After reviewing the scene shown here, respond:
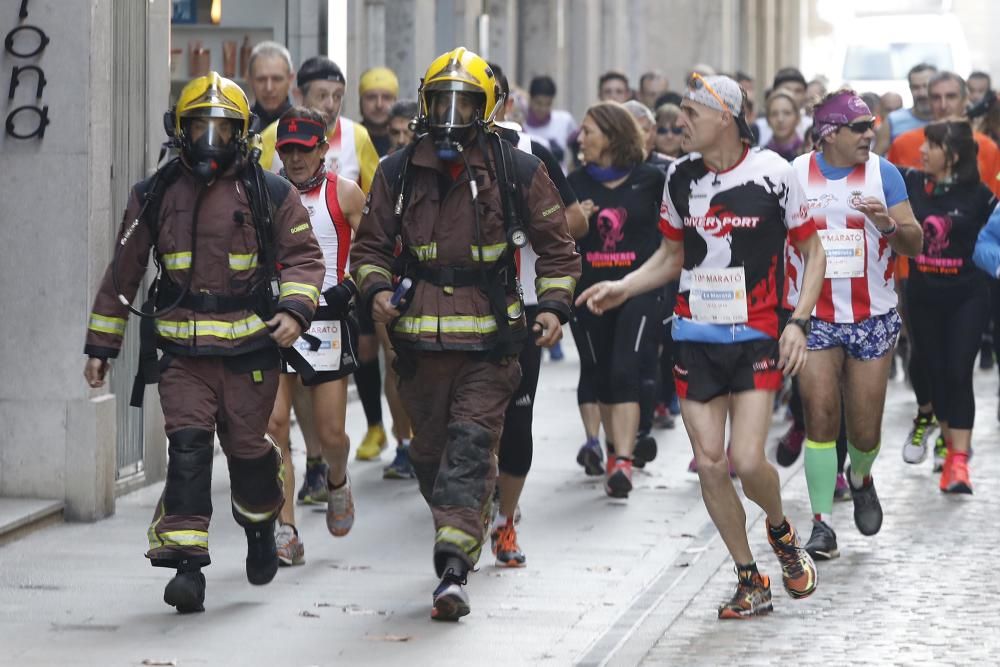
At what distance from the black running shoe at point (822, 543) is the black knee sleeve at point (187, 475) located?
9.09ft

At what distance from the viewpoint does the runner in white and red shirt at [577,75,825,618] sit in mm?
8016

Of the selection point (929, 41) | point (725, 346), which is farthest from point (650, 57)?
point (725, 346)

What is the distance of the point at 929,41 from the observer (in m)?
26.8

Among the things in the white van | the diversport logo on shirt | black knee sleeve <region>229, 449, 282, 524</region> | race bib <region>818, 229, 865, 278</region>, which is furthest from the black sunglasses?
the white van

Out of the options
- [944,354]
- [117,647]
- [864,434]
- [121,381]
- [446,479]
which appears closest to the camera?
[117,647]

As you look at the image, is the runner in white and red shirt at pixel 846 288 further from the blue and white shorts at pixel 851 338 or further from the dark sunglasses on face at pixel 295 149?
the dark sunglasses on face at pixel 295 149

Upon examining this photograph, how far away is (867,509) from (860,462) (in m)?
0.21

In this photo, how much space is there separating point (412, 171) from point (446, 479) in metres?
1.11

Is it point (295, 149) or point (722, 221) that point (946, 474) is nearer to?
point (722, 221)

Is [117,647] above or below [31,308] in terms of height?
below

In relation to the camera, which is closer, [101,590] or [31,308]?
[101,590]

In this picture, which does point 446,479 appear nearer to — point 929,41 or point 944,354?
point 944,354

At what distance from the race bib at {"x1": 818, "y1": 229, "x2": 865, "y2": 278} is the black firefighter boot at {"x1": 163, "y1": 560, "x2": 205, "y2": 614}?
3099 millimetres

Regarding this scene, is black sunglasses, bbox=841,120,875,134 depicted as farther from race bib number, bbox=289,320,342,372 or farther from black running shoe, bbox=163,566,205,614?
black running shoe, bbox=163,566,205,614
